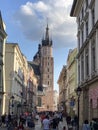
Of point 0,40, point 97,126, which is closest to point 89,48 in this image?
point 97,126

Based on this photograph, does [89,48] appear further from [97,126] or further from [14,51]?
[14,51]

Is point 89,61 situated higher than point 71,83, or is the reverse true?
point 71,83

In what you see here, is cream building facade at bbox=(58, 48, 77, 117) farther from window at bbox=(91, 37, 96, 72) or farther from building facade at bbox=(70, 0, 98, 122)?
window at bbox=(91, 37, 96, 72)

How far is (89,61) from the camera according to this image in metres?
35.7

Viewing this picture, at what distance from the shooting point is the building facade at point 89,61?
3183cm

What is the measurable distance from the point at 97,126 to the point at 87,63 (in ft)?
55.2

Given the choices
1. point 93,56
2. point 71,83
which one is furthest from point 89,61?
point 71,83

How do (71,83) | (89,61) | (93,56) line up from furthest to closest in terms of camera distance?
(71,83), (89,61), (93,56)

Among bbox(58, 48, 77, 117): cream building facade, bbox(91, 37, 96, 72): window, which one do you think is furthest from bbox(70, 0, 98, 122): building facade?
bbox(58, 48, 77, 117): cream building facade

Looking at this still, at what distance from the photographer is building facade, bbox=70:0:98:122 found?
3183 cm

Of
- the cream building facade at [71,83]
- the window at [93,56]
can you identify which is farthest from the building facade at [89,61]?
the cream building facade at [71,83]

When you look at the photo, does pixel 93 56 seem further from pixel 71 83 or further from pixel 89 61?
pixel 71 83

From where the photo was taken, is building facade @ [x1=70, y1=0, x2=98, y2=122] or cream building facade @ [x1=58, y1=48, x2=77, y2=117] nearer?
building facade @ [x1=70, y1=0, x2=98, y2=122]

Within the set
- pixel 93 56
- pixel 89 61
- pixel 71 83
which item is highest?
pixel 71 83
